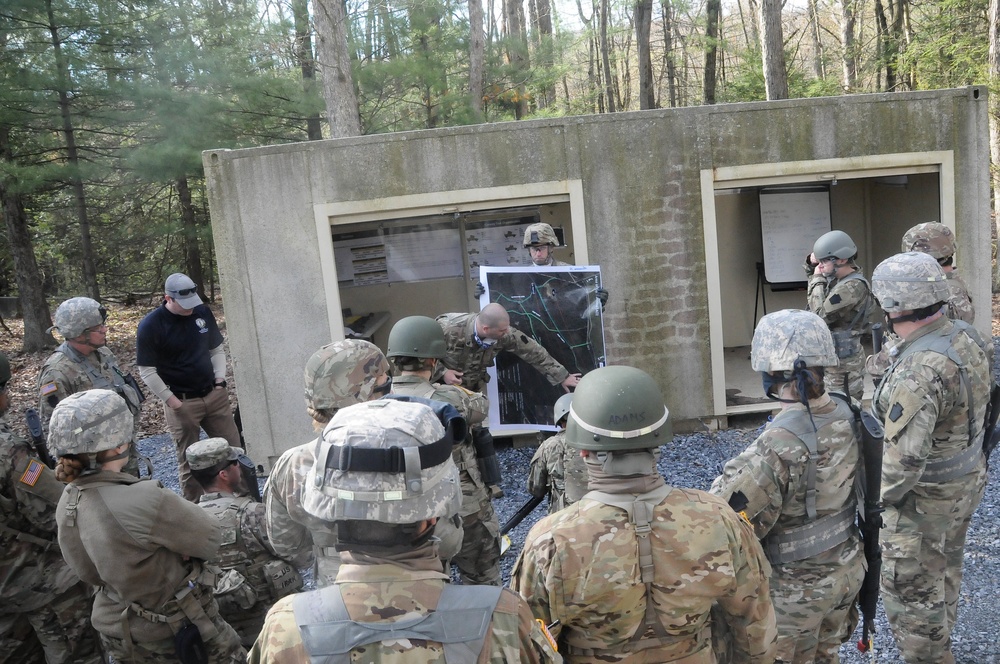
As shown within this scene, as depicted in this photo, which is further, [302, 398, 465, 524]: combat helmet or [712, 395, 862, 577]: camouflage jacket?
[712, 395, 862, 577]: camouflage jacket

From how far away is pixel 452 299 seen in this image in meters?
9.39

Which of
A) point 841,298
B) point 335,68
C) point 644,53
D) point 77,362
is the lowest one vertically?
point 841,298

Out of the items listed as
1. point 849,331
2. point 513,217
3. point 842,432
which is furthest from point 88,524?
point 513,217

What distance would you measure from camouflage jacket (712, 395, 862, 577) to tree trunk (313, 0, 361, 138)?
30.7 feet

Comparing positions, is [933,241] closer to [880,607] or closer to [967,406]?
[967,406]

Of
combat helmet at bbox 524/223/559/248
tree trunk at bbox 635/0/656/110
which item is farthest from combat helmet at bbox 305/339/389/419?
tree trunk at bbox 635/0/656/110

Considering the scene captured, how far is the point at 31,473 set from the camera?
11.5 feet

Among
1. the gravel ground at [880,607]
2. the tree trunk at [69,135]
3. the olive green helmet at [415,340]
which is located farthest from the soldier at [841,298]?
the tree trunk at [69,135]

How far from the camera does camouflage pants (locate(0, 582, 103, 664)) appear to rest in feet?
11.7

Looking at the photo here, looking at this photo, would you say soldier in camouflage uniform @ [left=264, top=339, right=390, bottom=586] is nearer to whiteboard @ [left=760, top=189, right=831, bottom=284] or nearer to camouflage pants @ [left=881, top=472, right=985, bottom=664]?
camouflage pants @ [left=881, top=472, right=985, bottom=664]

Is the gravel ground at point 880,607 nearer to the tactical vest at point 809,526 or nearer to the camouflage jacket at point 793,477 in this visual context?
the tactical vest at point 809,526

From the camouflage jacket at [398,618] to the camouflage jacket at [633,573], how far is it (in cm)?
46

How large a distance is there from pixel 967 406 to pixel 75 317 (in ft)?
17.0

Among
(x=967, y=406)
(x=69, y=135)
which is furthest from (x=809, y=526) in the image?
(x=69, y=135)
